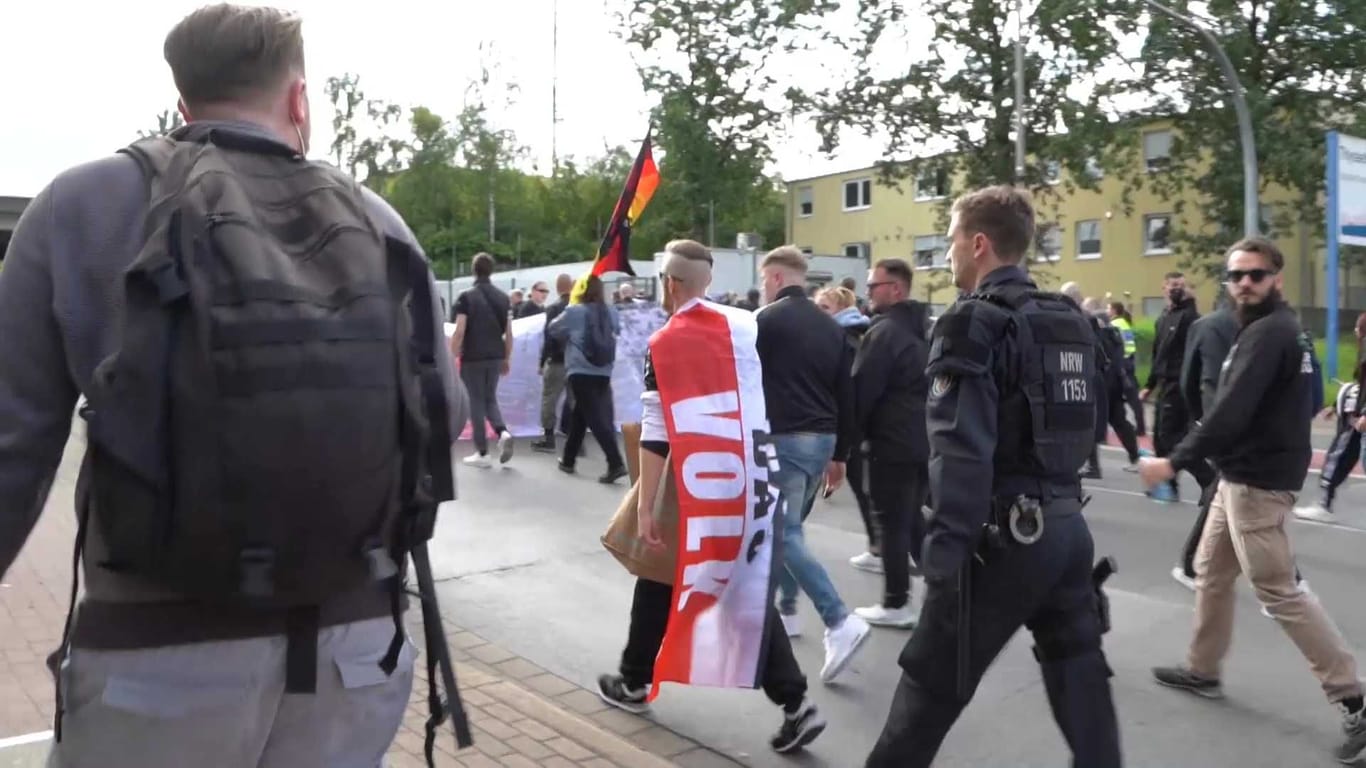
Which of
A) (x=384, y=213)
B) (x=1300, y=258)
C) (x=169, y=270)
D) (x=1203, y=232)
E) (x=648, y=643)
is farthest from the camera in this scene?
(x=1300, y=258)

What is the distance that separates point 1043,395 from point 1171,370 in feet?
23.7

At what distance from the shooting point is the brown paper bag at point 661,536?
447cm

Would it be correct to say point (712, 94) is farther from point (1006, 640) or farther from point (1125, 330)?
point (1006, 640)

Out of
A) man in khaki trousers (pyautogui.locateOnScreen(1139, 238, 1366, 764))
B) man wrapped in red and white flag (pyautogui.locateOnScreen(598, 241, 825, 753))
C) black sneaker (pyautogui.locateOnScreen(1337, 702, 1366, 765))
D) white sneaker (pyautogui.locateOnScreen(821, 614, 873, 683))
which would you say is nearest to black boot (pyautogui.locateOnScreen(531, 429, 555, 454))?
white sneaker (pyautogui.locateOnScreen(821, 614, 873, 683))

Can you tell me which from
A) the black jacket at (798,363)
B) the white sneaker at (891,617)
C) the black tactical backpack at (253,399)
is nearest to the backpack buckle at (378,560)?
the black tactical backpack at (253,399)

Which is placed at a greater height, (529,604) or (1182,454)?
(1182,454)

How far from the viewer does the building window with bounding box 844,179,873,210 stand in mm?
54906

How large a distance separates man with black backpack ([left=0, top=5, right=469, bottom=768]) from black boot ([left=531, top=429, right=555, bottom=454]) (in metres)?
11.0

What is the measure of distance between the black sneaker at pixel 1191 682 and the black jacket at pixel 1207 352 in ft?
6.74

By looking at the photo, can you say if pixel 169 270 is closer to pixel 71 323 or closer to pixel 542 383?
pixel 71 323

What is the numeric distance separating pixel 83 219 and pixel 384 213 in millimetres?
412

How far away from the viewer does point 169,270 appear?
156 centimetres

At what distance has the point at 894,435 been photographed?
20.5 ft

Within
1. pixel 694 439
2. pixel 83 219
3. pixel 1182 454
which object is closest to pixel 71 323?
pixel 83 219
